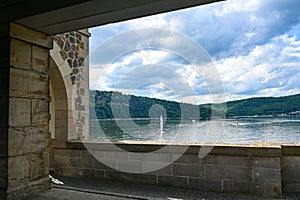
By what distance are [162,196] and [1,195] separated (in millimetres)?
1819

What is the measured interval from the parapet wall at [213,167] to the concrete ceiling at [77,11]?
6.73 feet

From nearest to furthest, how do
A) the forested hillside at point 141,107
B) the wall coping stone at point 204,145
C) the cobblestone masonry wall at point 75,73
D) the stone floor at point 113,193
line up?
the stone floor at point 113,193 → the wall coping stone at point 204,145 → the cobblestone masonry wall at point 75,73 → the forested hillside at point 141,107

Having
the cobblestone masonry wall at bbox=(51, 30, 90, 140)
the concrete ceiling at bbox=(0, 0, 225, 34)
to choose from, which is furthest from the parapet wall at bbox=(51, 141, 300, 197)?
the concrete ceiling at bbox=(0, 0, 225, 34)

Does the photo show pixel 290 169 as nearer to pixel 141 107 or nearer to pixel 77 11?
pixel 77 11

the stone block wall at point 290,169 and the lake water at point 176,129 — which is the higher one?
the lake water at point 176,129

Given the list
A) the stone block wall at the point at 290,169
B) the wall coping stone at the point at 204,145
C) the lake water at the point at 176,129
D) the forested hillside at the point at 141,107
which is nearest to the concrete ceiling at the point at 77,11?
the wall coping stone at the point at 204,145

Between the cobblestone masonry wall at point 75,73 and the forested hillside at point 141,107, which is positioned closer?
the cobblestone masonry wall at point 75,73

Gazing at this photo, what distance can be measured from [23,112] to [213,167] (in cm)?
239

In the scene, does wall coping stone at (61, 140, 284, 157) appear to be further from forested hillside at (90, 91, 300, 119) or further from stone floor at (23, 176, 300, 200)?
forested hillside at (90, 91, 300, 119)

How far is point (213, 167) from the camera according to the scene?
3363mm

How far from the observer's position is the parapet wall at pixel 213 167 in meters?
3.14

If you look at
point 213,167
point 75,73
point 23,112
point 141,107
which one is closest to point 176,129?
point 141,107

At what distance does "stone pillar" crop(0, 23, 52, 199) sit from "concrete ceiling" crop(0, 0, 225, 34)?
17 centimetres

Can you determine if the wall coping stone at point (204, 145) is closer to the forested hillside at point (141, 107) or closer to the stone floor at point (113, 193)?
the stone floor at point (113, 193)
